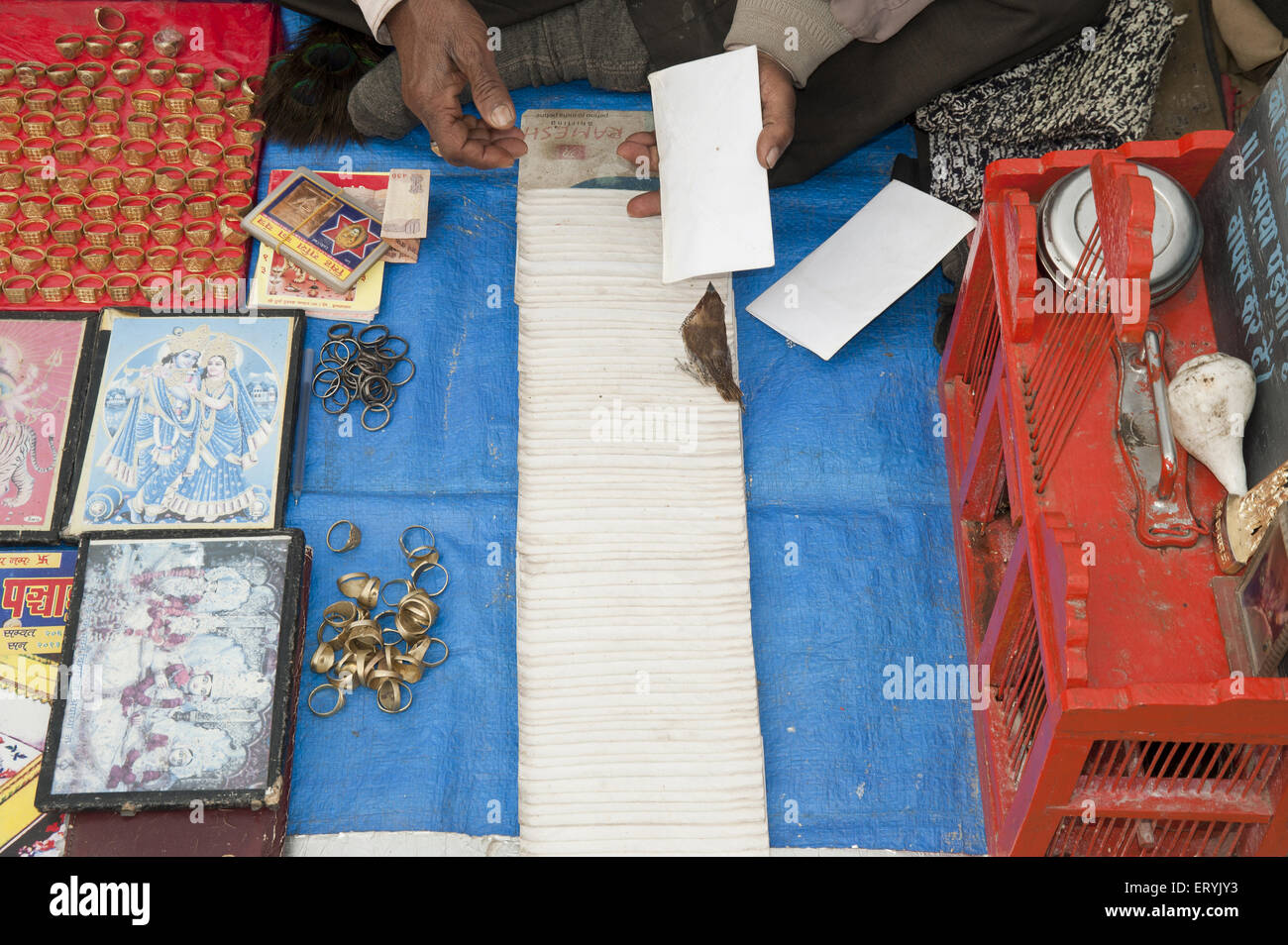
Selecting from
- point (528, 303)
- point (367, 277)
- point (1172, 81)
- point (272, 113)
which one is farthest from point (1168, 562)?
point (272, 113)

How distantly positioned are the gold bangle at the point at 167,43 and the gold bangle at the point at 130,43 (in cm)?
4

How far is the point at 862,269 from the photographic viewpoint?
2.81m

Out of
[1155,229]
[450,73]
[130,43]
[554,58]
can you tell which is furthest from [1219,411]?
[130,43]

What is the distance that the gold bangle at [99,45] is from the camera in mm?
3117

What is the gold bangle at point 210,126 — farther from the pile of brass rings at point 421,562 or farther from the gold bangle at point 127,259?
the pile of brass rings at point 421,562

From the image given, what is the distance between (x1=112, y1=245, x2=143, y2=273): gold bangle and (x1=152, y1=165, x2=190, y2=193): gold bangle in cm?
20

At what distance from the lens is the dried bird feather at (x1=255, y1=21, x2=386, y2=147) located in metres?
3.04

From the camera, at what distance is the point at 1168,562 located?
6.48 ft

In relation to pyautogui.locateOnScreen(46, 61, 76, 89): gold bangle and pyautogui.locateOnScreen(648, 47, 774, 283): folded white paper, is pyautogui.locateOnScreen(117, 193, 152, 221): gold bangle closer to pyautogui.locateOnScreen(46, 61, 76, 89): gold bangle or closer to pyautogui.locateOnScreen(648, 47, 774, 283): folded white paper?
pyautogui.locateOnScreen(46, 61, 76, 89): gold bangle

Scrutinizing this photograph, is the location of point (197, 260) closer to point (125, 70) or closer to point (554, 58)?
point (125, 70)

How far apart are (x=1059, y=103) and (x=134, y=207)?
2269 mm

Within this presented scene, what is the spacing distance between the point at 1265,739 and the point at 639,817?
1.13 metres

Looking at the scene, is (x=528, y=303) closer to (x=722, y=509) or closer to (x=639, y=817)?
(x=722, y=509)

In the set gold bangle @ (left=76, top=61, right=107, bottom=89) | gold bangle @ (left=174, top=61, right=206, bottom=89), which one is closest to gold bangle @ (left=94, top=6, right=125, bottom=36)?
gold bangle @ (left=76, top=61, right=107, bottom=89)
